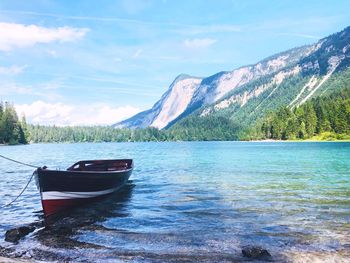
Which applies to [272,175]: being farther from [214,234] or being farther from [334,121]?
[334,121]

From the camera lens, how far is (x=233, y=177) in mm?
44344

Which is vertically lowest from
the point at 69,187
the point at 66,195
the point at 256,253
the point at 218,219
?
the point at 218,219

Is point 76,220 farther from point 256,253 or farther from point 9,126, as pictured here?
point 9,126

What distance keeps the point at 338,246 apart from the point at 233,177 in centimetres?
2821

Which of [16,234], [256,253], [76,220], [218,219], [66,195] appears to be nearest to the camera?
[256,253]

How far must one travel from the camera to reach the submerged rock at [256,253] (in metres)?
14.9

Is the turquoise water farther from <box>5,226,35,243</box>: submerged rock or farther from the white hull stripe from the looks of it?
the white hull stripe

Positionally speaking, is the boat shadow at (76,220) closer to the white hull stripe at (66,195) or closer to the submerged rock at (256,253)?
the white hull stripe at (66,195)

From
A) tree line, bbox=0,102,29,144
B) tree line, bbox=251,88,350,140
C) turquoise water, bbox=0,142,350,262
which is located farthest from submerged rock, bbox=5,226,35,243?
tree line, bbox=0,102,29,144

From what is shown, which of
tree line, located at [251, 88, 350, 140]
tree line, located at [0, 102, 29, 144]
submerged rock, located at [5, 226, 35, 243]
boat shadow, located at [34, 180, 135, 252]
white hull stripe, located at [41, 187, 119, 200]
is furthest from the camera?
tree line, located at [0, 102, 29, 144]

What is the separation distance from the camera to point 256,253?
1492 centimetres

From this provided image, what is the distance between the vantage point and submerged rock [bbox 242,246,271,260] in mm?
14852

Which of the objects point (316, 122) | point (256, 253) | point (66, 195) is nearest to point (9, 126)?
point (316, 122)

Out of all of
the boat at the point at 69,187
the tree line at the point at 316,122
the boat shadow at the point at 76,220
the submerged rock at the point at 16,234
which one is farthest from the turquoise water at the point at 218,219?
the tree line at the point at 316,122
